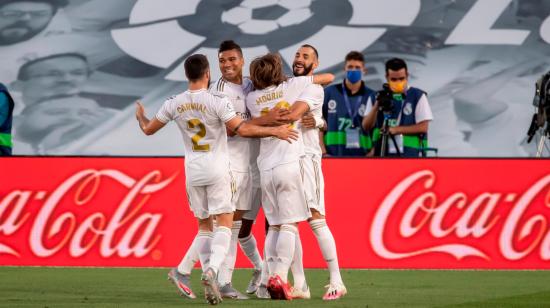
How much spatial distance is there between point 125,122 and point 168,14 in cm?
160

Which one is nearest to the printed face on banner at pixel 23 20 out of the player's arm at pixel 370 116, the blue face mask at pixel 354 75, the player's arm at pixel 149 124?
the blue face mask at pixel 354 75

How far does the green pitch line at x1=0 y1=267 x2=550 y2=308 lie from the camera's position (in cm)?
929

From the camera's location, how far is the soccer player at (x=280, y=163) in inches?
381

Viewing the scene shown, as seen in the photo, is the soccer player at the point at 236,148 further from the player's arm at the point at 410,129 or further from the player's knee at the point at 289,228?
the player's arm at the point at 410,129

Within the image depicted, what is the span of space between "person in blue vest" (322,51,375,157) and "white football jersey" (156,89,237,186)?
397cm

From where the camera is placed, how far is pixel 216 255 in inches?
368

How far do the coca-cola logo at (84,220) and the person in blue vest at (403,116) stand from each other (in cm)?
241

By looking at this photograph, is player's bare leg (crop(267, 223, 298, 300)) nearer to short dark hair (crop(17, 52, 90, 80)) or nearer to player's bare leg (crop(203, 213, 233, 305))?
player's bare leg (crop(203, 213, 233, 305))

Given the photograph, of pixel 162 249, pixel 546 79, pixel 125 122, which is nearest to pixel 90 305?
pixel 162 249

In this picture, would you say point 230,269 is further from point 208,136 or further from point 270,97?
point 270,97

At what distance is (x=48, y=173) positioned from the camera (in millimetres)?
12812

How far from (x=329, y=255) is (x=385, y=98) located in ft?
12.1

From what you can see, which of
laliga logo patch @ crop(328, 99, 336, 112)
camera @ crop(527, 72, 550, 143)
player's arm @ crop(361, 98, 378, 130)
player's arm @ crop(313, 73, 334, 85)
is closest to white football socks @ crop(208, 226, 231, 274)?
player's arm @ crop(313, 73, 334, 85)

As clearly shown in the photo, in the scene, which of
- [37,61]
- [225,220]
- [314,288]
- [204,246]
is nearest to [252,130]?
[225,220]
